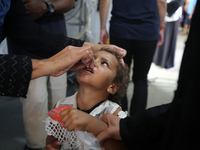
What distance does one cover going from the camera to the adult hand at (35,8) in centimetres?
163

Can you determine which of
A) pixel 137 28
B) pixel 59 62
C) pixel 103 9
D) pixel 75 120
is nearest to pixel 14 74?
pixel 59 62

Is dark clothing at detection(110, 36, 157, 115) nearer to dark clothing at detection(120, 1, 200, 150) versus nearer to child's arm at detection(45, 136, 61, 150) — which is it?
child's arm at detection(45, 136, 61, 150)

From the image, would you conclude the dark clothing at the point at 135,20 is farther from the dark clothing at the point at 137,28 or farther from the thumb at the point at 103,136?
the thumb at the point at 103,136

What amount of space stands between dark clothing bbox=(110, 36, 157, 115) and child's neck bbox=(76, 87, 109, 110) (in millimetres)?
811

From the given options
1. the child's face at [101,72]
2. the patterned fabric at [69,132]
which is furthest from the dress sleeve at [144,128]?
the child's face at [101,72]

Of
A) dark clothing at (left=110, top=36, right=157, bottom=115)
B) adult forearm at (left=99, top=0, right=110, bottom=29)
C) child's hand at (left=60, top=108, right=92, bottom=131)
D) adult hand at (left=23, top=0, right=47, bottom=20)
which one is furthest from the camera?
adult forearm at (left=99, top=0, right=110, bottom=29)

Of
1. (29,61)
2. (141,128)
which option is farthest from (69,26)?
(141,128)

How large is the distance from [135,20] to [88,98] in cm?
93

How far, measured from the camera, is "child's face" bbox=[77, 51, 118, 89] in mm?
1288

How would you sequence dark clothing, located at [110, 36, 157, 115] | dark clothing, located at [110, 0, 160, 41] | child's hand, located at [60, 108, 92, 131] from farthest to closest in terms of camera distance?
dark clothing, located at [110, 36, 157, 115], dark clothing, located at [110, 0, 160, 41], child's hand, located at [60, 108, 92, 131]

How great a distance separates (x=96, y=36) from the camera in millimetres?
4320

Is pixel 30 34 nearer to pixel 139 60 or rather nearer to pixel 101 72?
pixel 101 72

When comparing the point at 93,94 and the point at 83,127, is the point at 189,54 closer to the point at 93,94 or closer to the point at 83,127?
the point at 83,127

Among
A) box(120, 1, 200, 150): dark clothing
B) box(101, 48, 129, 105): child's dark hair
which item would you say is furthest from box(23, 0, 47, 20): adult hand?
box(120, 1, 200, 150): dark clothing
